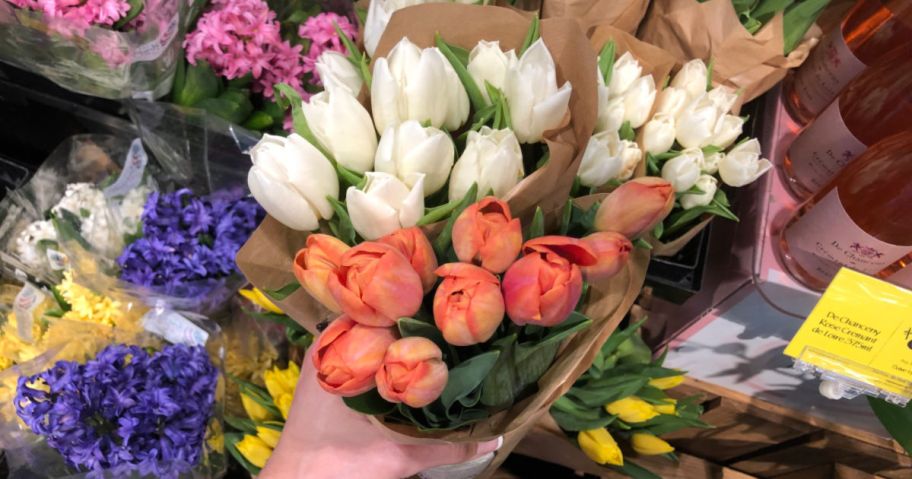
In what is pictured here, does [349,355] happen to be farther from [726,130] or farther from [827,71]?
[827,71]

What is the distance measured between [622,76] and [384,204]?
358mm

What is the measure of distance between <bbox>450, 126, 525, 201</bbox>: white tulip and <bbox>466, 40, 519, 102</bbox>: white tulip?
0.07m

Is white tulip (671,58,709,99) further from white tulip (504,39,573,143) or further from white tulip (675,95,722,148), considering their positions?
white tulip (504,39,573,143)

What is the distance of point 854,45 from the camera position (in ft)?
3.06

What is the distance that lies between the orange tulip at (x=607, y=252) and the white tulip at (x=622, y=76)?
0.97ft

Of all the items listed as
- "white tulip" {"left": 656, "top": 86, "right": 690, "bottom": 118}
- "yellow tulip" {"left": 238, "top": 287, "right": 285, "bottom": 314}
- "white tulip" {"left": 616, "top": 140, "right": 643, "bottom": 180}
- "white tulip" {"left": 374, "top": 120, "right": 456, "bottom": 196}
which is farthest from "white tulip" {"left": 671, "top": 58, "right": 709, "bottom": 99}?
"yellow tulip" {"left": 238, "top": 287, "right": 285, "bottom": 314}

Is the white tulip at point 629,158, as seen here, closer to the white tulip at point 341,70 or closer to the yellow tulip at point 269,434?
the white tulip at point 341,70

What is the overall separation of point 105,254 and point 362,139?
0.70 m

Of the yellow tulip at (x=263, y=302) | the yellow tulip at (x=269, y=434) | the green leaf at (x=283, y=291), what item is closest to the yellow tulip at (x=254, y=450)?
the yellow tulip at (x=269, y=434)

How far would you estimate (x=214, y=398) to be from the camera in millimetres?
933

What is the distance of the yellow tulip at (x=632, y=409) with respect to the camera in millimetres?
880

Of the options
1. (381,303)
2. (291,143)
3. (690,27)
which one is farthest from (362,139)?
(690,27)

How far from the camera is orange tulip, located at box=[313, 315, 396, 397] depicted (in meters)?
0.44

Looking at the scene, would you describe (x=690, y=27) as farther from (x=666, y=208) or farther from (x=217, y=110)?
(x=217, y=110)
